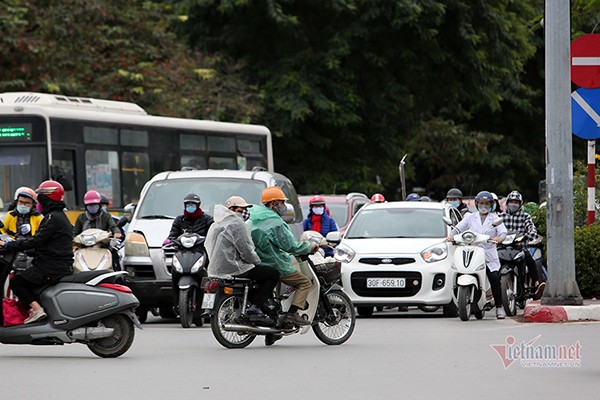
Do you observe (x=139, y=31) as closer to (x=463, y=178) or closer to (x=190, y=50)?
(x=190, y=50)

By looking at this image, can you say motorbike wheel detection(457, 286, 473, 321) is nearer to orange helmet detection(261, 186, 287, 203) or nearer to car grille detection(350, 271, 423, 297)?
car grille detection(350, 271, 423, 297)

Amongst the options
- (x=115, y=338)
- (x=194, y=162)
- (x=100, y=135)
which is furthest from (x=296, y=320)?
(x=194, y=162)

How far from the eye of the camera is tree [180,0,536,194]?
39375 mm

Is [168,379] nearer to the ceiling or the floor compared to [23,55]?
nearer to the floor

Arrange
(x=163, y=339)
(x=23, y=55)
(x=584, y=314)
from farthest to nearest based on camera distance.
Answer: (x=23, y=55) < (x=584, y=314) < (x=163, y=339)

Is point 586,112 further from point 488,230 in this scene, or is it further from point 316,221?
point 316,221

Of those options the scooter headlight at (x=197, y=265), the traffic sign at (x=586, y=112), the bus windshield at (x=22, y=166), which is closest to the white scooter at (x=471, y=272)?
the traffic sign at (x=586, y=112)

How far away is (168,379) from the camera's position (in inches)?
469

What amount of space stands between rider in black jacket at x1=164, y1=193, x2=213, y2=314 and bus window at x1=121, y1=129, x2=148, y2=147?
8843mm

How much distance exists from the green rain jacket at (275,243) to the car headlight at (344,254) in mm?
5299

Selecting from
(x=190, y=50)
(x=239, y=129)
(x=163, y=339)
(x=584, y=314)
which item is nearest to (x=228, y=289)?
(x=163, y=339)

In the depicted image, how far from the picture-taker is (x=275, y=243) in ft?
50.7

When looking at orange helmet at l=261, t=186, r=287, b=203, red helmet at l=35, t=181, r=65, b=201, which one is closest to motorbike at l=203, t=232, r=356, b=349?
orange helmet at l=261, t=186, r=287, b=203

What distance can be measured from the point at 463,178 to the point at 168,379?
3997 centimetres
